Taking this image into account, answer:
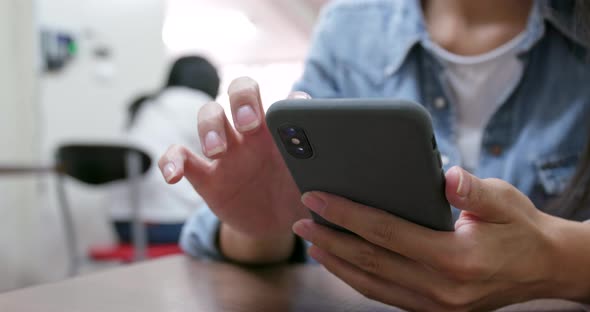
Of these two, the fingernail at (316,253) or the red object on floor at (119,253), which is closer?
the fingernail at (316,253)

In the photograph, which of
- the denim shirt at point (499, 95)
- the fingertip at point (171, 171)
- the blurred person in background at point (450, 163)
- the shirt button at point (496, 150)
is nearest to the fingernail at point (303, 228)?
the blurred person in background at point (450, 163)

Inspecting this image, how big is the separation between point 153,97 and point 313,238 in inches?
72.5

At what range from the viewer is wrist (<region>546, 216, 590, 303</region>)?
1.23 ft

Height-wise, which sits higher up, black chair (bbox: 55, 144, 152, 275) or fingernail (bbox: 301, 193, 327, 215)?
fingernail (bbox: 301, 193, 327, 215)

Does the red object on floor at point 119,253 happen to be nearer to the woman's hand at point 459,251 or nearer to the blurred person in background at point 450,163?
the blurred person in background at point 450,163

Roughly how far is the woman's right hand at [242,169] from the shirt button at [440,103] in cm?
36

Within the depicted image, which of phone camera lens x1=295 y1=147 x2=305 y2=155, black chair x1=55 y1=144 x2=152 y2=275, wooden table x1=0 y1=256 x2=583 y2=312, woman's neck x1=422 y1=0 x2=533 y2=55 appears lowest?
black chair x1=55 y1=144 x2=152 y2=275

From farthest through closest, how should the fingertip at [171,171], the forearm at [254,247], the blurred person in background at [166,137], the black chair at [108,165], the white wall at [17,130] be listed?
the white wall at [17,130]
the blurred person in background at [166,137]
the black chair at [108,165]
the forearm at [254,247]
the fingertip at [171,171]

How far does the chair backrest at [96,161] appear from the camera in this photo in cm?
181

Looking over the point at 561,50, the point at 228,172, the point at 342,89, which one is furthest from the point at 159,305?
the point at 561,50

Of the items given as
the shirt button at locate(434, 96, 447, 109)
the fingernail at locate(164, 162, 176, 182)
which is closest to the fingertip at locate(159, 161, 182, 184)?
the fingernail at locate(164, 162, 176, 182)

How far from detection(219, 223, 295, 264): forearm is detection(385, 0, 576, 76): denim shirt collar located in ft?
1.18

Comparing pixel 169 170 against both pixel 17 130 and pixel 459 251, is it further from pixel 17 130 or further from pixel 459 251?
pixel 17 130

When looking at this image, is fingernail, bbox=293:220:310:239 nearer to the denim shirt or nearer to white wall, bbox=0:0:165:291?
the denim shirt
